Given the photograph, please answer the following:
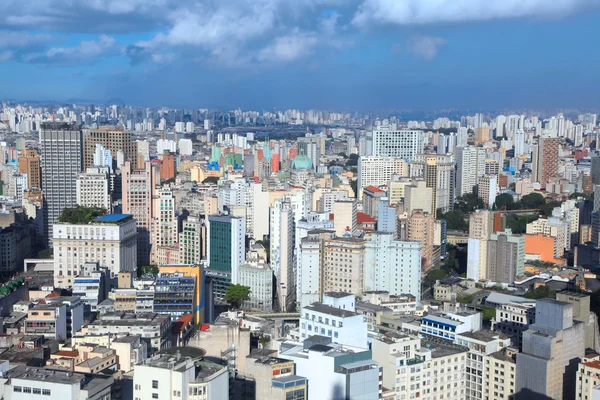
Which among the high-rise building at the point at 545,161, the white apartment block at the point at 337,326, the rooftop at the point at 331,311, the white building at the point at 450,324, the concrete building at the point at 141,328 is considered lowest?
the concrete building at the point at 141,328

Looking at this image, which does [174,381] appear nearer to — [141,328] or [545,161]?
[141,328]

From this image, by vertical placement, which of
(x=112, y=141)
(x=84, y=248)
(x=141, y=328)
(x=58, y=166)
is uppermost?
(x=112, y=141)

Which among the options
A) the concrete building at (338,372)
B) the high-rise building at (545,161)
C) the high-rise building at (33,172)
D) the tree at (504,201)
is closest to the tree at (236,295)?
the concrete building at (338,372)

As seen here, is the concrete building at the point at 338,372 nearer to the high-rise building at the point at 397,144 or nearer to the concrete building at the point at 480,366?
the concrete building at the point at 480,366

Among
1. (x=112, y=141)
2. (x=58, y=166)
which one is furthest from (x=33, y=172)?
(x=112, y=141)

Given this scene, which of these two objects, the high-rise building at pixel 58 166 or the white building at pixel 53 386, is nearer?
the white building at pixel 53 386

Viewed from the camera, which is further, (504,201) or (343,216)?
(504,201)

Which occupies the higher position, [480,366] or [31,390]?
[31,390]
